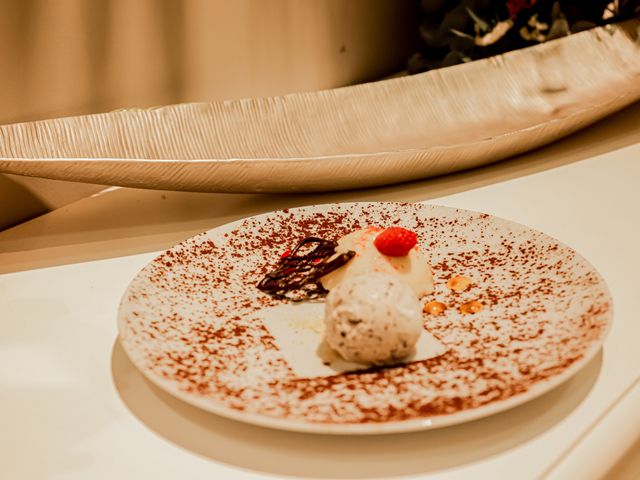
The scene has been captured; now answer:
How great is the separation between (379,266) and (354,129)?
463mm

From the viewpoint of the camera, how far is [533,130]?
127 cm

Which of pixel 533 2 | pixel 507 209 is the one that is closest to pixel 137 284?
pixel 507 209

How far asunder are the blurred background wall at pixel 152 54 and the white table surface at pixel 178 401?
0.54 feet

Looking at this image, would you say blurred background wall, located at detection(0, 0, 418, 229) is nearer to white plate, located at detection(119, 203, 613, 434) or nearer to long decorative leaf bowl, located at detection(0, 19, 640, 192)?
long decorative leaf bowl, located at detection(0, 19, 640, 192)

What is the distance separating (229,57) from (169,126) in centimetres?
31

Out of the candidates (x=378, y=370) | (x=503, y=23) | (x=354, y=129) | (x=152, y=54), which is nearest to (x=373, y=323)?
(x=378, y=370)

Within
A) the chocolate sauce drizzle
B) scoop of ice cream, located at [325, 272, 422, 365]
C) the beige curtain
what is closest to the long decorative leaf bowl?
the beige curtain

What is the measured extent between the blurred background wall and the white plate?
14.6 inches

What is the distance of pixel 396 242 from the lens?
0.90 meters

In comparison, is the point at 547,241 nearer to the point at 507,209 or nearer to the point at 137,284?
the point at 507,209

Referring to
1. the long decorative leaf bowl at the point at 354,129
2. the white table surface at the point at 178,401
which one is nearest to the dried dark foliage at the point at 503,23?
the long decorative leaf bowl at the point at 354,129

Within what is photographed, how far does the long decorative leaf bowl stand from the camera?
106 cm

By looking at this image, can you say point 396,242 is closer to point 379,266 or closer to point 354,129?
point 379,266

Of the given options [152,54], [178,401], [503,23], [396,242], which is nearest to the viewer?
[178,401]
